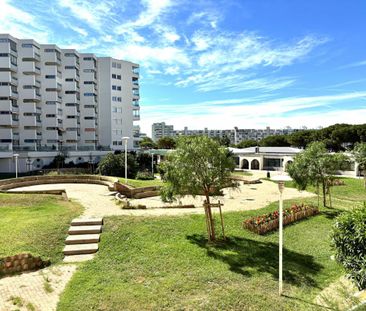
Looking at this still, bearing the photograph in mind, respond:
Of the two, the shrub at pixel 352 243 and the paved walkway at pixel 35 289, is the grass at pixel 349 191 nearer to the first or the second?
the shrub at pixel 352 243

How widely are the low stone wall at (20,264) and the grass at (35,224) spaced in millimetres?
576

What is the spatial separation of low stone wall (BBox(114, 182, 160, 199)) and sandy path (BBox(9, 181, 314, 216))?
985 mm

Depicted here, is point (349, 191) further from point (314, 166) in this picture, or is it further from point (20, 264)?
point (20, 264)

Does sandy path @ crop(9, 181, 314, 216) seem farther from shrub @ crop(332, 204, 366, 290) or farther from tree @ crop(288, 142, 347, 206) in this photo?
shrub @ crop(332, 204, 366, 290)

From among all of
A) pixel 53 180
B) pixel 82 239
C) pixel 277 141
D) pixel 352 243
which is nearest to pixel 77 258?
pixel 82 239

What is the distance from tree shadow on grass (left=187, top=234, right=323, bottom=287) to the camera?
10531 mm

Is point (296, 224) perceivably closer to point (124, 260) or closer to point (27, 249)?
point (124, 260)

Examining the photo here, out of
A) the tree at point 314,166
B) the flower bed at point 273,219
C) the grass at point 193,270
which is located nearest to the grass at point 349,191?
the tree at point 314,166

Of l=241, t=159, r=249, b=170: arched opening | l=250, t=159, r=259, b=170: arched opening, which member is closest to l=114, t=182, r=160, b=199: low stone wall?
l=250, t=159, r=259, b=170: arched opening

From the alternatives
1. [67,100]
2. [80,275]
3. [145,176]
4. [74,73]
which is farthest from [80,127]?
[80,275]

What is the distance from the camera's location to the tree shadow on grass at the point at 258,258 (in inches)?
415

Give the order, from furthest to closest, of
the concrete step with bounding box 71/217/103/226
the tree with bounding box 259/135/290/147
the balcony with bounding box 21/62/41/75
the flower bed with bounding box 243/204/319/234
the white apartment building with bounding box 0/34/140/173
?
the tree with bounding box 259/135/290/147 < the balcony with bounding box 21/62/41/75 < the white apartment building with bounding box 0/34/140/173 < the flower bed with bounding box 243/204/319/234 < the concrete step with bounding box 71/217/103/226

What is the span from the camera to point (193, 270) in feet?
34.6

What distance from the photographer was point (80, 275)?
33.8ft
